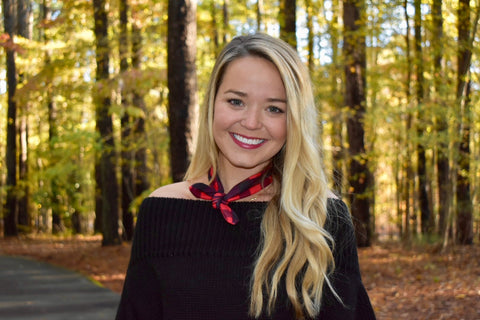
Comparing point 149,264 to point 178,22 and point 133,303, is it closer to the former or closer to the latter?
point 133,303

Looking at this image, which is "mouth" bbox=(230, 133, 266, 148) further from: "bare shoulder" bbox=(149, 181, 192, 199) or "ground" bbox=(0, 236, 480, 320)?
"ground" bbox=(0, 236, 480, 320)

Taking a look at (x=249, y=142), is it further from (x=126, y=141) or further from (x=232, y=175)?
(x=126, y=141)

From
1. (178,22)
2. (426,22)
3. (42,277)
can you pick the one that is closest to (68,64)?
(42,277)

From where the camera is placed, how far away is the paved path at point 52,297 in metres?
8.85

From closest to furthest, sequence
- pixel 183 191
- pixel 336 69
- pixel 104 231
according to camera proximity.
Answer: pixel 183 191 < pixel 336 69 < pixel 104 231

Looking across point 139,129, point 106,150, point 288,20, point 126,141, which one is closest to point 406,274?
point 288,20

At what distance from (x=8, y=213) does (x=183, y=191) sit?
2617 cm

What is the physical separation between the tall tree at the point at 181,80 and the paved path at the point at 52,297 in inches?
96.8

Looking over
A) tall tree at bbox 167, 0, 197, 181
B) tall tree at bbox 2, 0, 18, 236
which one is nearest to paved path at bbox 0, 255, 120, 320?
tall tree at bbox 167, 0, 197, 181

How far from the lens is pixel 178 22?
9344mm

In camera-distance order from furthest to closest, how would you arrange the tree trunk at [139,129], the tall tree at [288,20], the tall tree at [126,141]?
the tree trunk at [139,129] → the tall tree at [126,141] → the tall tree at [288,20]

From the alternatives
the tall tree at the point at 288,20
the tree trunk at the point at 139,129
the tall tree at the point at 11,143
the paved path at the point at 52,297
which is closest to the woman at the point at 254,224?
the paved path at the point at 52,297

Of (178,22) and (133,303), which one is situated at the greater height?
(178,22)

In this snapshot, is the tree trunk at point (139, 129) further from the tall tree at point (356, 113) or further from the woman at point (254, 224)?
the woman at point (254, 224)
